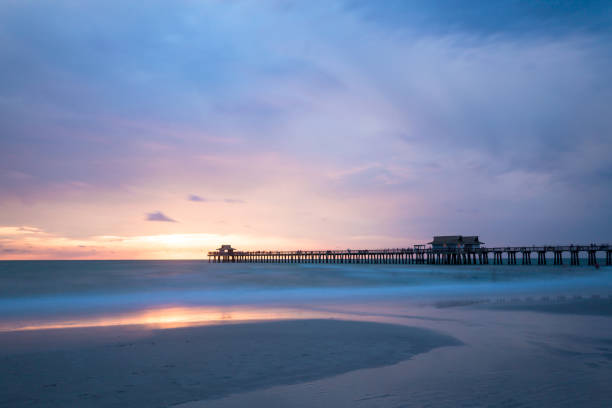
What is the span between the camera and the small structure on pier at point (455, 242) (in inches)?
2845

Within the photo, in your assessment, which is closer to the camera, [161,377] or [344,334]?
[161,377]

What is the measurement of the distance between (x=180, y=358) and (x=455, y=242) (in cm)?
7228

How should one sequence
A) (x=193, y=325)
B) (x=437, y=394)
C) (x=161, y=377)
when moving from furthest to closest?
1. (x=193, y=325)
2. (x=161, y=377)
3. (x=437, y=394)

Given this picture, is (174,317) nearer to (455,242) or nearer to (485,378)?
(485,378)

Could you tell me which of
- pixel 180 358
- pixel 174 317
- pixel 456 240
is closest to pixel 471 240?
pixel 456 240

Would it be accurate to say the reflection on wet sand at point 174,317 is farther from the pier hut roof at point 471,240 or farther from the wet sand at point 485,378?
the pier hut roof at point 471,240

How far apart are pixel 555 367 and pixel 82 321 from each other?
41.6 ft

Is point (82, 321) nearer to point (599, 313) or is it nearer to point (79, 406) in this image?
point (79, 406)

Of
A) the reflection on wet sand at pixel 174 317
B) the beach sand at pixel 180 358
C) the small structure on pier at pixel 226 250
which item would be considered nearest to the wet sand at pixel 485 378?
the beach sand at pixel 180 358

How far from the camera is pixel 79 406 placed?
5266 mm

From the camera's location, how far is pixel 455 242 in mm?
74312

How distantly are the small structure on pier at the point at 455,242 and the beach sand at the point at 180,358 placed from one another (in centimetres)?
6557

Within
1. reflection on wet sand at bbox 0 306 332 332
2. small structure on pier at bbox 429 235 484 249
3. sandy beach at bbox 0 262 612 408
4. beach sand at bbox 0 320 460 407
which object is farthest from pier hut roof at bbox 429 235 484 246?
beach sand at bbox 0 320 460 407

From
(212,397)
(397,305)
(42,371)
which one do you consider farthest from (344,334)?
(397,305)
